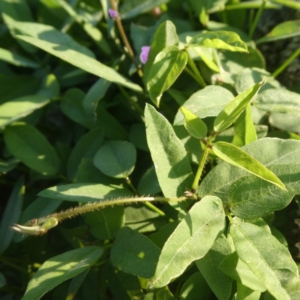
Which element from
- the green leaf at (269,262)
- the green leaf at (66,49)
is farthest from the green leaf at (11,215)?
the green leaf at (269,262)

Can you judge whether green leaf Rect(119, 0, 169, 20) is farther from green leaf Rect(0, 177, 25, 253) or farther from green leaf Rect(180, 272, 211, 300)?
green leaf Rect(180, 272, 211, 300)

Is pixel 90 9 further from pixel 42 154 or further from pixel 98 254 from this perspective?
pixel 98 254

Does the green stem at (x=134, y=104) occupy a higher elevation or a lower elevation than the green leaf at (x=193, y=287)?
higher

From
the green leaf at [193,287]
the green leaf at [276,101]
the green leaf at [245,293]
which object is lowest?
the green leaf at [193,287]

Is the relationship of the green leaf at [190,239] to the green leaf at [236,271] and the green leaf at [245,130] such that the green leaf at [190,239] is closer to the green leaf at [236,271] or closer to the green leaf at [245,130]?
the green leaf at [236,271]

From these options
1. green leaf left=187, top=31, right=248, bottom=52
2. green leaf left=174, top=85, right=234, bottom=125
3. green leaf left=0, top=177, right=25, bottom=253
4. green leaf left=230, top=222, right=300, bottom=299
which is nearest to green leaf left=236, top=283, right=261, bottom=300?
green leaf left=230, top=222, right=300, bottom=299

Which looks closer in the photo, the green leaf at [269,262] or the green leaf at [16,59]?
the green leaf at [269,262]

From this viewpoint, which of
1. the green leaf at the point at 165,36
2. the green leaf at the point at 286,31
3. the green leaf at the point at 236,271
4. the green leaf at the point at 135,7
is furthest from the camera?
the green leaf at the point at 135,7

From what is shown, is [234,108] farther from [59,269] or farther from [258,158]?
[59,269]
